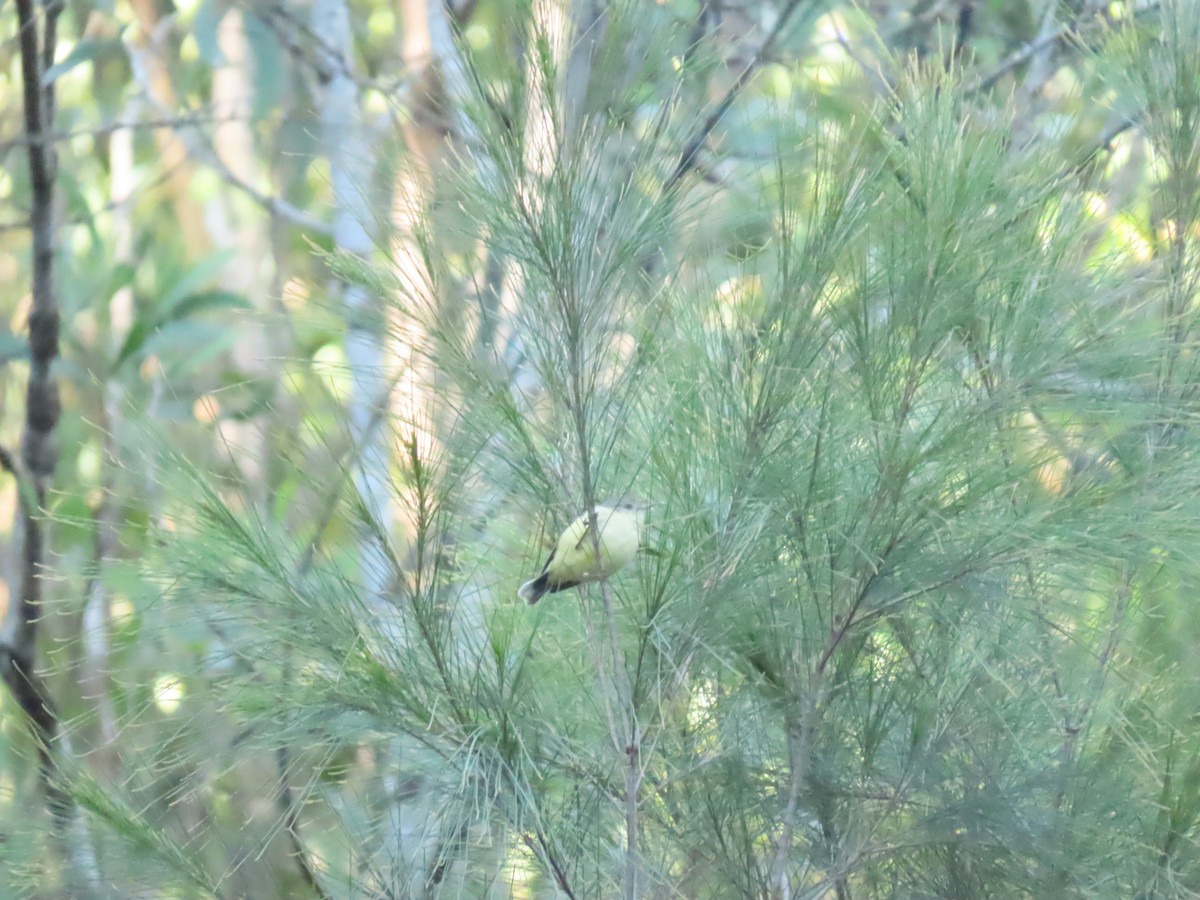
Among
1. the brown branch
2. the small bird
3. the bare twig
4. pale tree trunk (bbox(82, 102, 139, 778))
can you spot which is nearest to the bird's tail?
the small bird

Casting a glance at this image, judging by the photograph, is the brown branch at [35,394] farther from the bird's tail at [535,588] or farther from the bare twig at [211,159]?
the bird's tail at [535,588]

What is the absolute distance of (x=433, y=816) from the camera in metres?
0.55

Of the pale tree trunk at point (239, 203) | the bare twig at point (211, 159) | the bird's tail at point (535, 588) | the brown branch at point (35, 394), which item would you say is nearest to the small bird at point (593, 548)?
the bird's tail at point (535, 588)

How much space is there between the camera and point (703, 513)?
539 mm

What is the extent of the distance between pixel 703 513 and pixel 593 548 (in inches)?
2.1

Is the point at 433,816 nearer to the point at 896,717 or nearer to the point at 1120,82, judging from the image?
the point at 896,717

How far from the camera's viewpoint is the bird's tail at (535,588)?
0.55 meters

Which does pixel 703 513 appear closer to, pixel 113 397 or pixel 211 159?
pixel 113 397

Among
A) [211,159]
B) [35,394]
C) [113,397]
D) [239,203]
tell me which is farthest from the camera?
[239,203]

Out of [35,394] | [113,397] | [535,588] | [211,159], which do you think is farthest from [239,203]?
[535,588]

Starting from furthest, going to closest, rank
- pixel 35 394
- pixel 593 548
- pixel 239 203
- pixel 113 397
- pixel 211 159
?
pixel 239 203 → pixel 211 159 → pixel 35 394 → pixel 113 397 → pixel 593 548

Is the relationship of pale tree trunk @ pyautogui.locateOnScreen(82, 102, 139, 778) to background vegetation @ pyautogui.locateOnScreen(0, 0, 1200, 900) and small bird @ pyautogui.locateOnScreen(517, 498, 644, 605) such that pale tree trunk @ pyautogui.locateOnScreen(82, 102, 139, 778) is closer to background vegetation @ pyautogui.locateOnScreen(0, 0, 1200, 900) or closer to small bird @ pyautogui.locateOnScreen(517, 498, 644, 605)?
background vegetation @ pyautogui.locateOnScreen(0, 0, 1200, 900)

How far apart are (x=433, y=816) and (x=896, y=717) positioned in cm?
26

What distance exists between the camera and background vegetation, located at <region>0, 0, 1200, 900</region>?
20.5 inches
